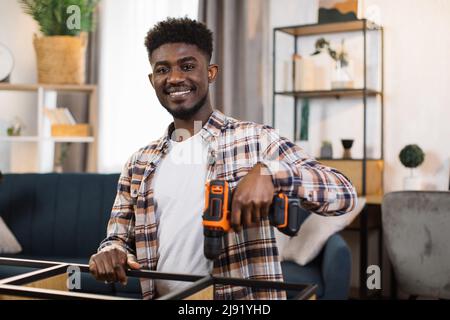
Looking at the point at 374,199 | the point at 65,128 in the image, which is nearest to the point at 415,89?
the point at 374,199

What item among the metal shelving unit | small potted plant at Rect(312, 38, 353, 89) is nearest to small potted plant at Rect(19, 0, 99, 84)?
the metal shelving unit

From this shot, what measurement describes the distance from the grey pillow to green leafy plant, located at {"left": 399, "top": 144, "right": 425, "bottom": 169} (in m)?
2.24

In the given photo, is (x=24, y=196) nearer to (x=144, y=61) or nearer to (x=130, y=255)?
(x=144, y=61)

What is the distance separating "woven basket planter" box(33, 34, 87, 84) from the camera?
404 cm

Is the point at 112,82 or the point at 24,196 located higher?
the point at 112,82

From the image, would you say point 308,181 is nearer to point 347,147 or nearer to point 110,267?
point 110,267

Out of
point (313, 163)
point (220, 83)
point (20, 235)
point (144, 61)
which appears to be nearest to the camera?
point (313, 163)

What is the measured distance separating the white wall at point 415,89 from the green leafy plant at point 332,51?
0.28 metres

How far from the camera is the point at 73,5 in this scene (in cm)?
405

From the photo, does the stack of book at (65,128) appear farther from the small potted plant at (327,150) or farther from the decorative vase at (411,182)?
the decorative vase at (411,182)

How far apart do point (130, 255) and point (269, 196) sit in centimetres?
56

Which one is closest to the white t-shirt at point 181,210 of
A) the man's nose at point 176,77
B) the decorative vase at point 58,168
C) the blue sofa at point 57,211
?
the man's nose at point 176,77

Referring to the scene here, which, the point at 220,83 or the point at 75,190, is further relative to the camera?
the point at 220,83
